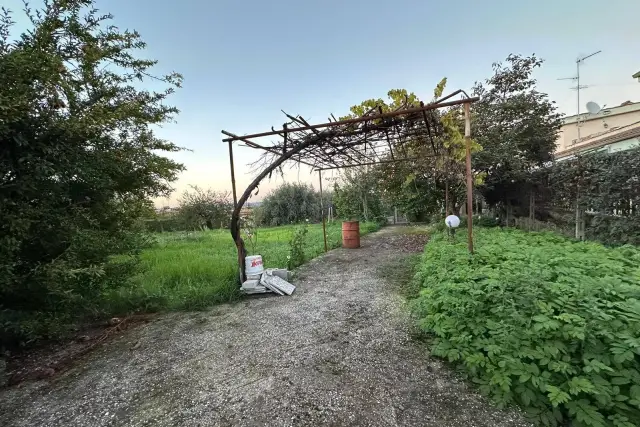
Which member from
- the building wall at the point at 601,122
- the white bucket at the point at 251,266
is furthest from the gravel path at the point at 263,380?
the building wall at the point at 601,122

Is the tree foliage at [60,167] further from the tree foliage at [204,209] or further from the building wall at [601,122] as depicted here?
the building wall at [601,122]

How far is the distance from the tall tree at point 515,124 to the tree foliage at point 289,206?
10422mm

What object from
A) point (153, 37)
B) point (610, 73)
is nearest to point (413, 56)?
point (153, 37)

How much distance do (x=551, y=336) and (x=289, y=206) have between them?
1572 cm

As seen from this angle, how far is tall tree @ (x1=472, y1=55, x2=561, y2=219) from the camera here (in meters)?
7.42

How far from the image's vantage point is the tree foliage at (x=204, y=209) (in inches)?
513

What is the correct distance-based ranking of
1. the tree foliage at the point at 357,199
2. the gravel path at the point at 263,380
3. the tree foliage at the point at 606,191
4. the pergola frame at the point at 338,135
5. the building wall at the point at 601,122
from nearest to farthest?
the gravel path at the point at 263,380, the pergola frame at the point at 338,135, the tree foliage at the point at 606,191, the building wall at the point at 601,122, the tree foliage at the point at 357,199

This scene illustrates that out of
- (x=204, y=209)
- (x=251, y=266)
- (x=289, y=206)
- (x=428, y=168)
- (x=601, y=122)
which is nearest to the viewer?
(x=251, y=266)

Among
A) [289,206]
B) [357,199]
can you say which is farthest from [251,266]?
[289,206]

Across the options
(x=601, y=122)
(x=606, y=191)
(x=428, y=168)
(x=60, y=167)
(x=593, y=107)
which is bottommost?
(x=606, y=191)

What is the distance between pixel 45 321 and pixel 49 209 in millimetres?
973

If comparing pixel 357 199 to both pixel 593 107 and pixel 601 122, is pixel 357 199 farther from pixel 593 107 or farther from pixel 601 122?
pixel 601 122

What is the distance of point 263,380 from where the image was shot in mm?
1984

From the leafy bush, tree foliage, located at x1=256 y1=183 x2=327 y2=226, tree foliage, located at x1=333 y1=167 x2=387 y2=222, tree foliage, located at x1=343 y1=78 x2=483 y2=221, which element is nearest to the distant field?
the leafy bush
